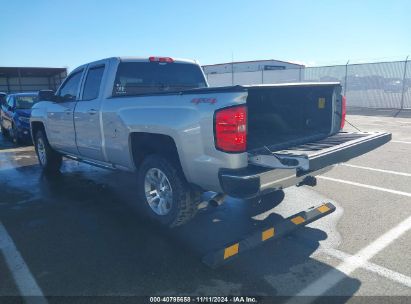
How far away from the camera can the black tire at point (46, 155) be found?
7109 mm

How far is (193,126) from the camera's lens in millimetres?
3449

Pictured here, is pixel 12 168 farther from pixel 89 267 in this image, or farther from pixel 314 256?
pixel 314 256

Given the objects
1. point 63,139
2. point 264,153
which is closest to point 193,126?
point 264,153

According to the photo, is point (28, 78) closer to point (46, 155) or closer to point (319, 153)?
point (46, 155)

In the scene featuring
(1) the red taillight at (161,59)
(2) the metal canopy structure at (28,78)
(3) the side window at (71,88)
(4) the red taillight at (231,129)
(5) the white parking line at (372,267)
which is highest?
(2) the metal canopy structure at (28,78)

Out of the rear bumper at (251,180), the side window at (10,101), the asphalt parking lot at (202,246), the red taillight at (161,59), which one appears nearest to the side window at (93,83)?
the red taillight at (161,59)

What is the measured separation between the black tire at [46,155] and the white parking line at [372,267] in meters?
5.58

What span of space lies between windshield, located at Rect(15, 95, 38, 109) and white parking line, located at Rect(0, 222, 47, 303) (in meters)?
8.38

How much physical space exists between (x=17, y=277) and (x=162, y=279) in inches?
52.0

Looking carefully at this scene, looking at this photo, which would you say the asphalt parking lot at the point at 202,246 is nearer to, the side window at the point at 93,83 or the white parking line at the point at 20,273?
the white parking line at the point at 20,273

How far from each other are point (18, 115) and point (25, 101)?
96 cm

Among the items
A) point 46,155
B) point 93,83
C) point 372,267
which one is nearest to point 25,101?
point 46,155

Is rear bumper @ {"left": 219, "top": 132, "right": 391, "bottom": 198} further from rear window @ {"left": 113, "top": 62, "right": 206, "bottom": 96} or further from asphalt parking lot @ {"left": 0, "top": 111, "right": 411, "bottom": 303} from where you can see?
rear window @ {"left": 113, "top": 62, "right": 206, "bottom": 96}

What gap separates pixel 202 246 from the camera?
3766 millimetres
